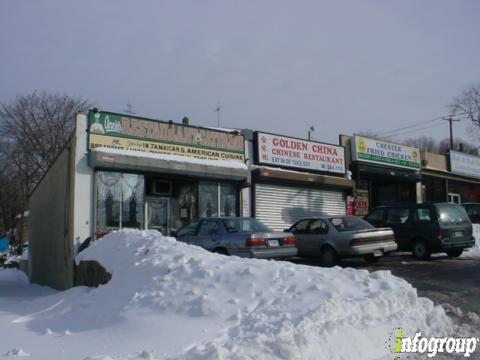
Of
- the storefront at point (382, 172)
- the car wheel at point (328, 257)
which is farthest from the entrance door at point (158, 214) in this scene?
the storefront at point (382, 172)

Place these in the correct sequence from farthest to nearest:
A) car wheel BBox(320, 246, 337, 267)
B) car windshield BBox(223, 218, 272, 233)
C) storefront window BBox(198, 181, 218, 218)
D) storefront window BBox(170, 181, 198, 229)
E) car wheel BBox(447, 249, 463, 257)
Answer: storefront window BBox(198, 181, 218, 218) < storefront window BBox(170, 181, 198, 229) < car wheel BBox(447, 249, 463, 257) < car wheel BBox(320, 246, 337, 267) < car windshield BBox(223, 218, 272, 233)

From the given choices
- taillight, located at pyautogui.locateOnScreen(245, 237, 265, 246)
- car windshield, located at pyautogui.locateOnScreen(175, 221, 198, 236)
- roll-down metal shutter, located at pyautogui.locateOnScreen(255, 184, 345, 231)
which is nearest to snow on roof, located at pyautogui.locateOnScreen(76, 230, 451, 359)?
taillight, located at pyautogui.locateOnScreen(245, 237, 265, 246)

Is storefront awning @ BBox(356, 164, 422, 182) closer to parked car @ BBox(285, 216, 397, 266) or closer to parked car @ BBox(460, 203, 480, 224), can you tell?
parked car @ BBox(460, 203, 480, 224)

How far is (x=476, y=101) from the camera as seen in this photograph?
49219mm

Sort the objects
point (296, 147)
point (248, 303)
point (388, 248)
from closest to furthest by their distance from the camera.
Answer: point (248, 303), point (388, 248), point (296, 147)

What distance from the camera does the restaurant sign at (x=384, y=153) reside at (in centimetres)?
2412

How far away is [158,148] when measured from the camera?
1669 cm

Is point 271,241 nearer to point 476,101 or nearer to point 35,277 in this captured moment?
point 35,277

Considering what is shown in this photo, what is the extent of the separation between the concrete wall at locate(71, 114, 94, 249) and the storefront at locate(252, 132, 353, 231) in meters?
6.27

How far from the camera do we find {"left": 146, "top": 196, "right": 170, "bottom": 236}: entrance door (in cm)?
1686

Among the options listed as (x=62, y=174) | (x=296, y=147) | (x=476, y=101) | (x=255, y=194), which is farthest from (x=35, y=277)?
(x=476, y=101)

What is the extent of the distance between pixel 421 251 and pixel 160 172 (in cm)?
822

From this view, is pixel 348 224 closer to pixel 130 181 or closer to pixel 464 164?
pixel 130 181

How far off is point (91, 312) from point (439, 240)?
10900 millimetres
